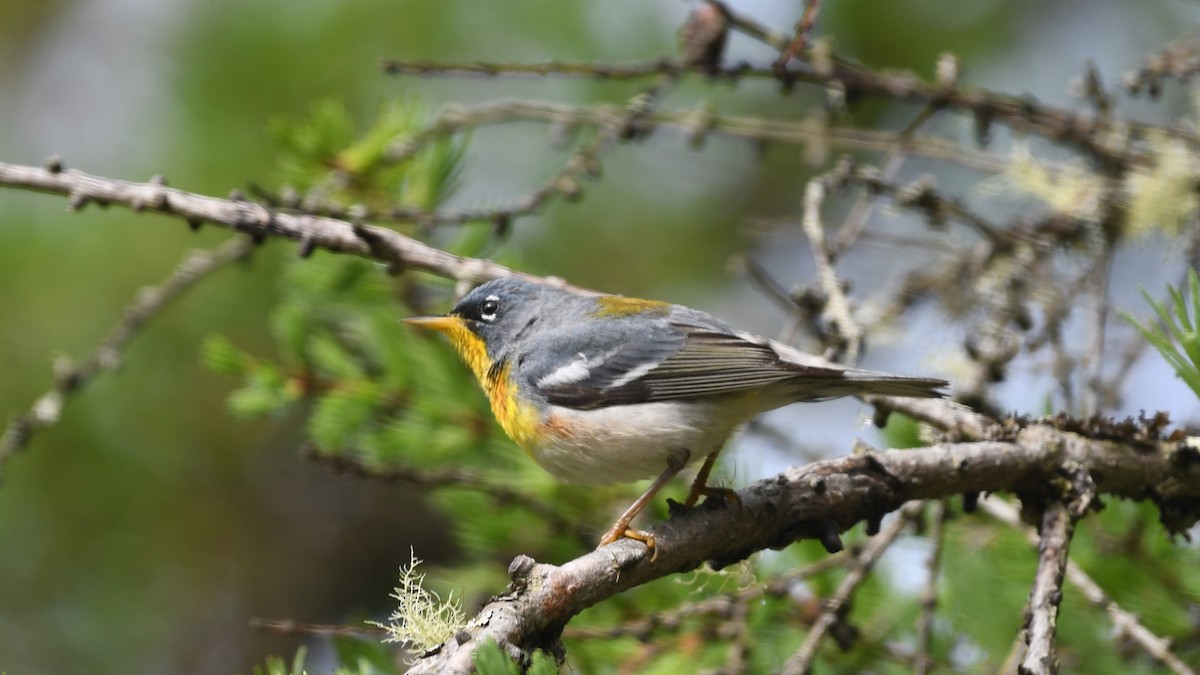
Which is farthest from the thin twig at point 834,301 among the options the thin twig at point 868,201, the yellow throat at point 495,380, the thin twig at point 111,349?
the thin twig at point 111,349

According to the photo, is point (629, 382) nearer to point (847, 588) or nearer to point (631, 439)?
point (631, 439)

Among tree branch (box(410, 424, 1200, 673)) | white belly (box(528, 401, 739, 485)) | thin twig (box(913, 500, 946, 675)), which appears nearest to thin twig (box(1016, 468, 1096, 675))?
tree branch (box(410, 424, 1200, 673))

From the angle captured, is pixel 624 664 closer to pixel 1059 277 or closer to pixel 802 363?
pixel 802 363

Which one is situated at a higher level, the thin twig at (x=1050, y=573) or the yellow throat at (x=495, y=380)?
the thin twig at (x=1050, y=573)

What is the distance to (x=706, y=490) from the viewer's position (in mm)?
2670

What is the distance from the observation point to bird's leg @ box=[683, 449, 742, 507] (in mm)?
2271

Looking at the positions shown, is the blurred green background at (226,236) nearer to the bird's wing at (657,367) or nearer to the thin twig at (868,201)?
the thin twig at (868,201)

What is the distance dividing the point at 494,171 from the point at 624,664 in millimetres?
3218

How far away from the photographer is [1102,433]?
2424 mm

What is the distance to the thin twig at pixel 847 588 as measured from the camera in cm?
240

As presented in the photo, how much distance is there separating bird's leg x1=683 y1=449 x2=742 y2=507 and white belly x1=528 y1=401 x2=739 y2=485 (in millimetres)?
55

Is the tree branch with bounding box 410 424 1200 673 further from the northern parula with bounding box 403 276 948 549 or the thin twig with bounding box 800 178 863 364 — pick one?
the thin twig with bounding box 800 178 863 364

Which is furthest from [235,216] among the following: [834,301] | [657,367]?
[834,301]

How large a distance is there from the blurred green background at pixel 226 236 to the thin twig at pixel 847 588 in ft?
7.73
